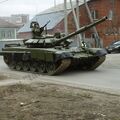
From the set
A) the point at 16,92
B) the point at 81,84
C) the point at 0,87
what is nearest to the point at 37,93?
the point at 16,92

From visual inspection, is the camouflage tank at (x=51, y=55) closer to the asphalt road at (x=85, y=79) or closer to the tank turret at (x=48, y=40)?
the tank turret at (x=48, y=40)

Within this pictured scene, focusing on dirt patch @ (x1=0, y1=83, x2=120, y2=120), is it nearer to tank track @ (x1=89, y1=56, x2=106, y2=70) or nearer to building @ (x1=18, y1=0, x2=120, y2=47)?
tank track @ (x1=89, y1=56, x2=106, y2=70)

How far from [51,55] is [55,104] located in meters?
7.47

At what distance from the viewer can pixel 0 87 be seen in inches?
529

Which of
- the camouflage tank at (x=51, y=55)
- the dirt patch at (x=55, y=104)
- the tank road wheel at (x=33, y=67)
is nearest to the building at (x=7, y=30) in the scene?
the camouflage tank at (x=51, y=55)

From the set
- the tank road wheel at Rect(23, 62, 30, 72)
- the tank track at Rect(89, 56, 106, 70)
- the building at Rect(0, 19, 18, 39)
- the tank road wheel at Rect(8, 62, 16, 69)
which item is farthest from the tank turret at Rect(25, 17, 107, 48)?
the building at Rect(0, 19, 18, 39)

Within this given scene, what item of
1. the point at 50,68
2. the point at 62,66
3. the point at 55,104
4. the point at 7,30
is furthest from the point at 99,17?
the point at 55,104

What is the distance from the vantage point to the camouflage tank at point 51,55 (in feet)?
57.7

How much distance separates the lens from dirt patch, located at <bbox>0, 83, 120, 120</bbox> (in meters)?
8.62

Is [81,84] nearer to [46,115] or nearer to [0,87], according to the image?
[0,87]

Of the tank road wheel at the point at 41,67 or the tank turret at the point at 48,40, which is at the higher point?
the tank turret at the point at 48,40

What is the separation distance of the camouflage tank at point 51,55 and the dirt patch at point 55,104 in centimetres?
448

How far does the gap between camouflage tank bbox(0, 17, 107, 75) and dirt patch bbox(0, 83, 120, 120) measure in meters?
4.48

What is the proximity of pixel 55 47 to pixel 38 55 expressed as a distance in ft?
3.04
